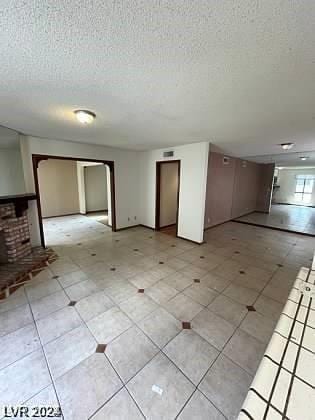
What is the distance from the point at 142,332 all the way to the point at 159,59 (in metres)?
2.46

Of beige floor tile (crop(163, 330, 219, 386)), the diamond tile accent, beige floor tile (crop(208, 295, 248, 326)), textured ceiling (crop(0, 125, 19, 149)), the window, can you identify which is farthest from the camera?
the window

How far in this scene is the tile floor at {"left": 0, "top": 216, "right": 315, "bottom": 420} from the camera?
129 centimetres

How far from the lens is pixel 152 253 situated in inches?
149

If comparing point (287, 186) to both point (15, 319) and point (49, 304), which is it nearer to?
point (49, 304)

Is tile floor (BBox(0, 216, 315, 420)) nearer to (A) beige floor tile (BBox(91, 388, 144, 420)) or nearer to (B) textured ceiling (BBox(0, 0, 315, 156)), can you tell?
(A) beige floor tile (BBox(91, 388, 144, 420))

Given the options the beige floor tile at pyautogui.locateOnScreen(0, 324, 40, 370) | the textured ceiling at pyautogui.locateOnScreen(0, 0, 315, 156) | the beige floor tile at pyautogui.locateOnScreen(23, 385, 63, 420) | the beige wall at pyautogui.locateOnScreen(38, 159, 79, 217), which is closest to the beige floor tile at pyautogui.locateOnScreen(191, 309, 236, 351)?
the beige floor tile at pyautogui.locateOnScreen(23, 385, 63, 420)

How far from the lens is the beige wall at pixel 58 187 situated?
6551 mm

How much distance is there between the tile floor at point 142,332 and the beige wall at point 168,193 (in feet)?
6.97

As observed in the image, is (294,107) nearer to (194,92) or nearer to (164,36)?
(194,92)

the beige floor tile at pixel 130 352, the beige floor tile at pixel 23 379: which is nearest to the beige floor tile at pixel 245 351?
the beige floor tile at pixel 130 352

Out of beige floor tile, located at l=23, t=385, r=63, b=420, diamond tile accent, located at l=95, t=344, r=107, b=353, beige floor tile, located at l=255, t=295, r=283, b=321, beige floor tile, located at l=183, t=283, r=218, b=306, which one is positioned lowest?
diamond tile accent, located at l=95, t=344, r=107, b=353

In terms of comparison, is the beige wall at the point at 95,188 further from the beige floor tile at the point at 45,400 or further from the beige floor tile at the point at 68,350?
the beige floor tile at the point at 45,400

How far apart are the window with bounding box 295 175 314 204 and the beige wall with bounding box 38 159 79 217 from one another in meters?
13.4

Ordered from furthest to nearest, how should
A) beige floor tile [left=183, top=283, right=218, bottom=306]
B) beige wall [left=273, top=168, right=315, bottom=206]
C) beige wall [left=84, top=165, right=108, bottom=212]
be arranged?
beige wall [left=273, top=168, right=315, bottom=206], beige wall [left=84, top=165, right=108, bottom=212], beige floor tile [left=183, top=283, right=218, bottom=306]
